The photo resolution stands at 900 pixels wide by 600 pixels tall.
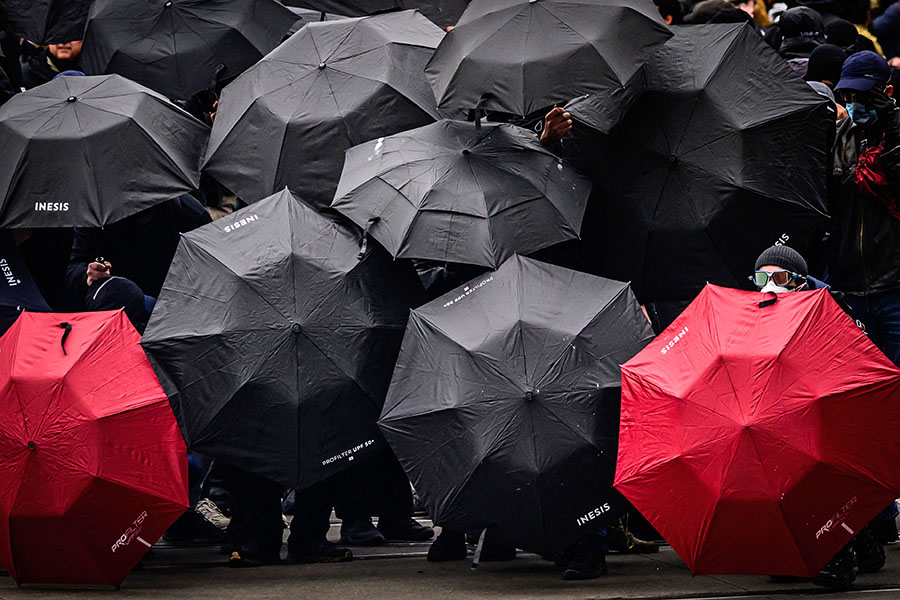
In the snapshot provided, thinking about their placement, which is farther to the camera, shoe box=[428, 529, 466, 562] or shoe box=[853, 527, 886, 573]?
shoe box=[428, 529, 466, 562]

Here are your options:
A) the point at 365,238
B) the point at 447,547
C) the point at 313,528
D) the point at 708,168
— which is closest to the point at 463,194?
the point at 365,238

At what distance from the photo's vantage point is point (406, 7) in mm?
10773

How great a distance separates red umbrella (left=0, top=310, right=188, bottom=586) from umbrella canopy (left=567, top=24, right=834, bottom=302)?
9.22 ft

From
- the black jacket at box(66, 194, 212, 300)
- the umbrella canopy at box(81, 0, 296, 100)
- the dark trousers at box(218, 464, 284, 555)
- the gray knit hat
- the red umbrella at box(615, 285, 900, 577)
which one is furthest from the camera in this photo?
the umbrella canopy at box(81, 0, 296, 100)

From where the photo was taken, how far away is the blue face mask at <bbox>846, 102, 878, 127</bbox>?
7.90 meters

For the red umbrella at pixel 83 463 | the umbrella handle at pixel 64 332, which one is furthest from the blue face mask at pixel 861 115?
the umbrella handle at pixel 64 332

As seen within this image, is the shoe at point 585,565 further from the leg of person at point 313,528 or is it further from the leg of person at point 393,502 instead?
the leg of person at point 313,528

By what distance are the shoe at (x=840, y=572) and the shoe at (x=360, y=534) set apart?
2856 mm

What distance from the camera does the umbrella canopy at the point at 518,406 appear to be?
268 inches

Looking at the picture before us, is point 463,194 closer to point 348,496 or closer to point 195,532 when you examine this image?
point 348,496

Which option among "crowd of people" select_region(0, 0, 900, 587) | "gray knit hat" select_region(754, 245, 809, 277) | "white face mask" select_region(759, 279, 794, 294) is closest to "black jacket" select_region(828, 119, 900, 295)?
"crowd of people" select_region(0, 0, 900, 587)

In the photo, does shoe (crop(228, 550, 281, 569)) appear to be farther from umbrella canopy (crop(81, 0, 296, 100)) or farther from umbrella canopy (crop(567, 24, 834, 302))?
umbrella canopy (crop(81, 0, 296, 100))

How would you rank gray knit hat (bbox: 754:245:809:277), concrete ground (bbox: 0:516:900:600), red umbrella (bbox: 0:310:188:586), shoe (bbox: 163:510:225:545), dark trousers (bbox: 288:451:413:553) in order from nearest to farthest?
red umbrella (bbox: 0:310:188:586), concrete ground (bbox: 0:516:900:600), gray knit hat (bbox: 754:245:809:277), dark trousers (bbox: 288:451:413:553), shoe (bbox: 163:510:225:545)

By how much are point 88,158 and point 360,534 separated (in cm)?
283
